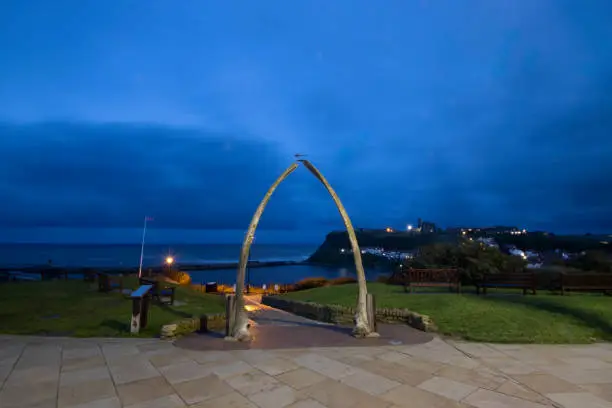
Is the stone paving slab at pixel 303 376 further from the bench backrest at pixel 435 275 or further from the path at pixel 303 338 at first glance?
the bench backrest at pixel 435 275

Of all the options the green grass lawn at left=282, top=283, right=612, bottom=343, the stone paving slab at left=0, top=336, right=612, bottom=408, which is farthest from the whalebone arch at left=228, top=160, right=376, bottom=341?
the green grass lawn at left=282, top=283, right=612, bottom=343

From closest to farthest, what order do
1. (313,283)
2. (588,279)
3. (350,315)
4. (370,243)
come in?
(350,315) < (588,279) < (313,283) < (370,243)

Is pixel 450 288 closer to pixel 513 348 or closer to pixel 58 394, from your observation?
pixel 513 348

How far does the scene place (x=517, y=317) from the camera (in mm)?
9609

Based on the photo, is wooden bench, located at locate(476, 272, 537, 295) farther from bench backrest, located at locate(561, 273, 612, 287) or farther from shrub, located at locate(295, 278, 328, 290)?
shrub, located at locate(295, 278, 328, 290)

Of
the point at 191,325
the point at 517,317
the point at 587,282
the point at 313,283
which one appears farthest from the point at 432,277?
the point at 313,283

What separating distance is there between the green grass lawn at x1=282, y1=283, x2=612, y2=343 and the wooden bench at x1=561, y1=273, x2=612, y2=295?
4.57 ft

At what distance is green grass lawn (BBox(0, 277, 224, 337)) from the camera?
912 centimetres

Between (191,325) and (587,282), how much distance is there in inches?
586

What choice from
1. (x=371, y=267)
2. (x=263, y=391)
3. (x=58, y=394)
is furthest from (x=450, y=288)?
(x=371, y=267)

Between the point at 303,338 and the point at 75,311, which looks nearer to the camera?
the point at 303,338

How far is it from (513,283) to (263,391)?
498 inches

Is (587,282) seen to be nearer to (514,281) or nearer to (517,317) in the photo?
(514,281)

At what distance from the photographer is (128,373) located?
573 cm
